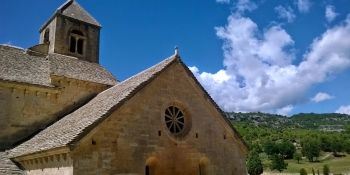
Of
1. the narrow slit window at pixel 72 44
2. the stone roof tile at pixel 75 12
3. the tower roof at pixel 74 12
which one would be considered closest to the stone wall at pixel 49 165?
the narrow slit window at pixel 72 44

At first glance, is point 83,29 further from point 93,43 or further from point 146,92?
point 146,92

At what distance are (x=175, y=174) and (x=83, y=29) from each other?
45.5ft

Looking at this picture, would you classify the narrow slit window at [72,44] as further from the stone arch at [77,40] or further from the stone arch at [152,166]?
the stone arch at [152,166]

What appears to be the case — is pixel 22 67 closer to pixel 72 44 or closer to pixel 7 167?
→ pixel 72 44

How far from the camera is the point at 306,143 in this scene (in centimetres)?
10350

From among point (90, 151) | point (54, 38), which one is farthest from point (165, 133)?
point (54, 38)

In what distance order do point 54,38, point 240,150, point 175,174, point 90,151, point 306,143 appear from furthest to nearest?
1. point 306,143
2. point 54,38
3. point 240,150
4. point 175,174
5. point 90,151

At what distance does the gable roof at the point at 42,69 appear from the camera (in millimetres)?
15466

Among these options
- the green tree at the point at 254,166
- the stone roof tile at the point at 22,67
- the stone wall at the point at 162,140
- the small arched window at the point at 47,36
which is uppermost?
the small arched window at the point at 47,36

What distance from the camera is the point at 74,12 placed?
2153cm

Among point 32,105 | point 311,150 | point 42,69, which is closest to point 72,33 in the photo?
point 42,69

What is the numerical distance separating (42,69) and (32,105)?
2699mm

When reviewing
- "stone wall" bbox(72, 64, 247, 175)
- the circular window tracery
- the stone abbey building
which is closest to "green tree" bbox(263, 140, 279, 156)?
the stone abbey building

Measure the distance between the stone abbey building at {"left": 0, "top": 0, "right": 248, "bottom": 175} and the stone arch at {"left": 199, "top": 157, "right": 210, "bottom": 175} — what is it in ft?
0.15
